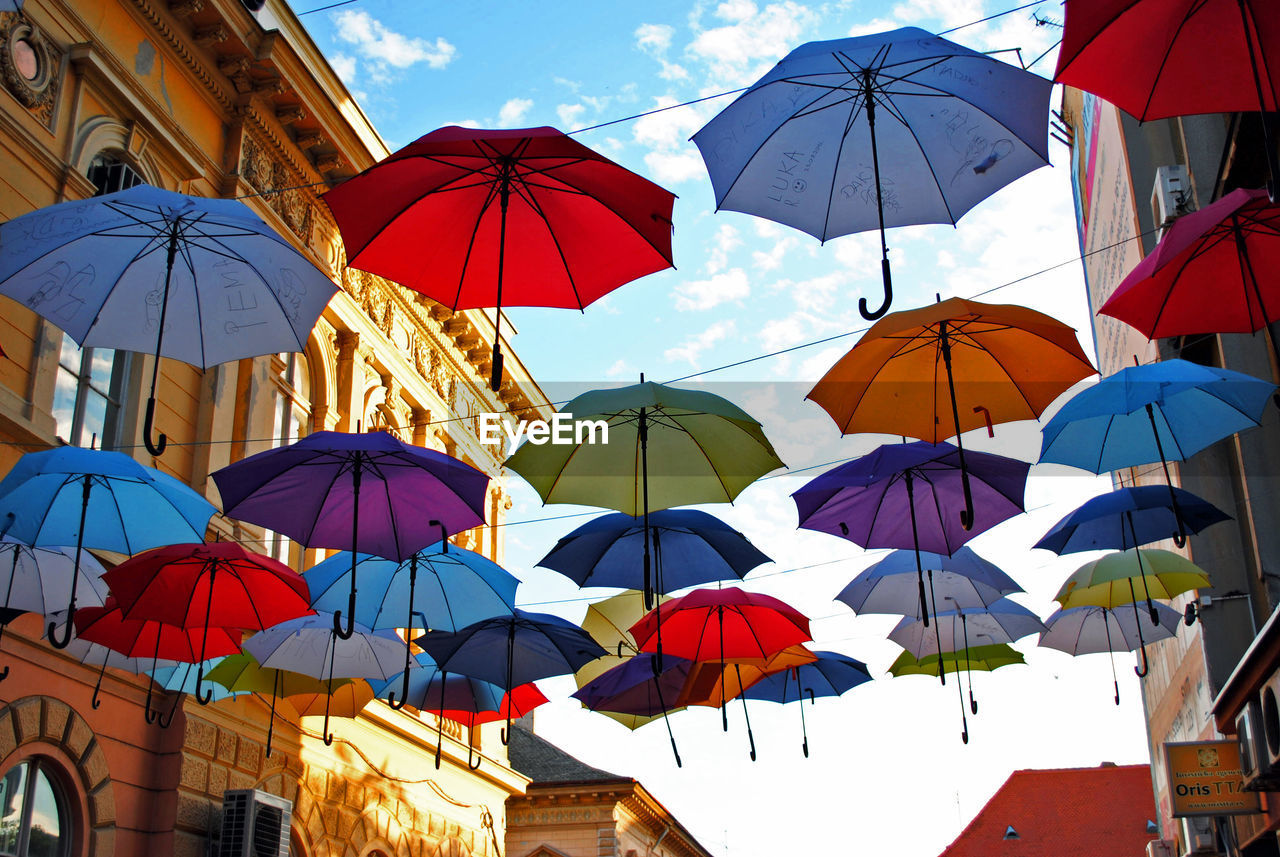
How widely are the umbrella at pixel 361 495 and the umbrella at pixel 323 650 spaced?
1637 mm

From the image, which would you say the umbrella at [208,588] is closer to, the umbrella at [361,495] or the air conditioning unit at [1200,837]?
the umbrella at [361,495]

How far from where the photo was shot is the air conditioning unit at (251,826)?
12.7 meters

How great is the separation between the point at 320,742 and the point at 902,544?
30.4 ft

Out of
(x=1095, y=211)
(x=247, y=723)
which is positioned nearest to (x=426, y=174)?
(x=247, y=723)

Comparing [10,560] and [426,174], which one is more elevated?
[426,174]

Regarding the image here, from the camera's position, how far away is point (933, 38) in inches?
275

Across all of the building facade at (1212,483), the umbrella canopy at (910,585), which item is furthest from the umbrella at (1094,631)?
the umbrella canopy at (910,585)

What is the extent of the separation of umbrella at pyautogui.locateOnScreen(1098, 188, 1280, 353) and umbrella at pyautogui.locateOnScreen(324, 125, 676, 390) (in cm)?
299

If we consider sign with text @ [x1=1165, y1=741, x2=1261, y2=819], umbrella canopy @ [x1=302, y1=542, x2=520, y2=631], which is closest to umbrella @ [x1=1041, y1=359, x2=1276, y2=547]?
sign with text @ [x1=1165, y1=741, x2=1261, y2=819]

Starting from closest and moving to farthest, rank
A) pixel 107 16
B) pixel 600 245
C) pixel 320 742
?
pixel 600 245, pixel 107 16, pixel 320 742

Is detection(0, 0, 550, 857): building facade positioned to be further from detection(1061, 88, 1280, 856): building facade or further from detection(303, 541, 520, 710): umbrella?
detection(1061, 88, 1280, 856): building facade

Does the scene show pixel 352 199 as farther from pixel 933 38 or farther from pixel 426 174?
pixel 933 38

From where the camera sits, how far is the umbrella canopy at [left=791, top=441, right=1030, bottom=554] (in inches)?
367

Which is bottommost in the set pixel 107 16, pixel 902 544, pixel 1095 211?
pixel 902 544
